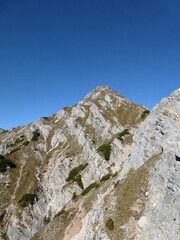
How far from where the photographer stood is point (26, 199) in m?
62.2

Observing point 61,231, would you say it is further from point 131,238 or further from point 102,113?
point 102,113

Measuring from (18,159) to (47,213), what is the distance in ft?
112

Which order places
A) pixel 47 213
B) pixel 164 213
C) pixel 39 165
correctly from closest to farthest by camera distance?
pixel 164 213, pixel 47 213, pixel 39 165

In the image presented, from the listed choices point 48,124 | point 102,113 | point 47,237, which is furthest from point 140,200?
point 48,124

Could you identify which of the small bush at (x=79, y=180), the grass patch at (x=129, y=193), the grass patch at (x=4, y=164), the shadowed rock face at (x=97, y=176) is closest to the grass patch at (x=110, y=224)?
the shadowed rock face at (x=97, y=176)

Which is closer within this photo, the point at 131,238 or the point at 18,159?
the point at 131,238

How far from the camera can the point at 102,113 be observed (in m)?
97.5

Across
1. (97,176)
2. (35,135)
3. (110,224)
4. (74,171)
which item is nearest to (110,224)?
(110,224)

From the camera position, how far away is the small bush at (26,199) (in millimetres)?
60981

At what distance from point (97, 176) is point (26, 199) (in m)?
29.0

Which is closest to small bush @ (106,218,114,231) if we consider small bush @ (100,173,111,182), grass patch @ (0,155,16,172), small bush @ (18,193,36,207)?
small bush @ (100,173,111,182)

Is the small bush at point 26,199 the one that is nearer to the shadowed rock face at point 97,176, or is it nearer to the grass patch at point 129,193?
the shadowed rock face at point 97,176

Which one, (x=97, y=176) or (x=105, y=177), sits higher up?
(x=97, y=176)

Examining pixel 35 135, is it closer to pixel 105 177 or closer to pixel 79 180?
pixel 79 180
